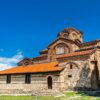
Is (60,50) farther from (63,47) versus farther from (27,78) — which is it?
(27,78)

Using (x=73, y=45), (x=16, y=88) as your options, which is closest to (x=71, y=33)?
(x=73, y=45)

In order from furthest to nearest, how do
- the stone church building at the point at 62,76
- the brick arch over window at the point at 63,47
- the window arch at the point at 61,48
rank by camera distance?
the window arch at the point at 61,48
the brick arch over window at the point at 63,47
the stone church building at the point at 62,76

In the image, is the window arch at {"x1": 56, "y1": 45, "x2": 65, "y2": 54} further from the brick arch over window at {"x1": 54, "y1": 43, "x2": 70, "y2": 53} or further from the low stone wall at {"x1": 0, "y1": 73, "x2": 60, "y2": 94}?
the low stone wall at {"x1": 0, "y1": 73, "x2": 60, "y2": 94}

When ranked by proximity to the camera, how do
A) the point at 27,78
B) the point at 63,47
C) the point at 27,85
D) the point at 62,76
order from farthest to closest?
the point at 63,47 → the point at 27,78 → the point at 27,85 → the point at 62,76

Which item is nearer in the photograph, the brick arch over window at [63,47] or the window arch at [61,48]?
the brick arch over window at [63,47]

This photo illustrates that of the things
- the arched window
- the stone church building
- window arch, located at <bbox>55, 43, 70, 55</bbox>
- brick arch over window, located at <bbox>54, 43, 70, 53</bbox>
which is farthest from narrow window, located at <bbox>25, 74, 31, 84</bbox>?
brick arch over window, located at <bbox>54, 43, 70, 53</bbox>

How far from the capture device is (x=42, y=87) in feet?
114

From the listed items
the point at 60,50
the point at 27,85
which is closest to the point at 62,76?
the point at 27,85

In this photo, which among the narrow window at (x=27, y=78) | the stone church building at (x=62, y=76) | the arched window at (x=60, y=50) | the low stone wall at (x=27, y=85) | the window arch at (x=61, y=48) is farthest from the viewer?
the arched window at (x=60, y=50)

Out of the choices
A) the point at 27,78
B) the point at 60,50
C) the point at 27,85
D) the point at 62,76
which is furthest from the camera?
the point at 60,50

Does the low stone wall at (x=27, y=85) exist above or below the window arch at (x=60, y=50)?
below

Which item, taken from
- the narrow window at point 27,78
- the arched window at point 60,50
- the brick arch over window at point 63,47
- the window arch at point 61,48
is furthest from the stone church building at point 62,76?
the arched window at point 60,50

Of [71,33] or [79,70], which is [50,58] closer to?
[71,33]

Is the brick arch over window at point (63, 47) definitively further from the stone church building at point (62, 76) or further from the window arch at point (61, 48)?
the stone church building at point (62, 76)
